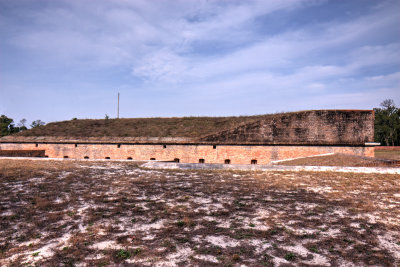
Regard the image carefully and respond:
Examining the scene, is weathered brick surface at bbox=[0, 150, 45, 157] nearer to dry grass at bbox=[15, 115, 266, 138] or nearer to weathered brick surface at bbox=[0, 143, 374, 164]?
weathered brick surface at bbox=[0, 143, 374, 164]

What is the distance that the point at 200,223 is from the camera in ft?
15.8

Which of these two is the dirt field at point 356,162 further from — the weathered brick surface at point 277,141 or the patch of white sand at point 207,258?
the patch of white sand at point 207,258

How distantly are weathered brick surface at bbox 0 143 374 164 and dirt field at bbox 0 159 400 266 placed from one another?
850 cm

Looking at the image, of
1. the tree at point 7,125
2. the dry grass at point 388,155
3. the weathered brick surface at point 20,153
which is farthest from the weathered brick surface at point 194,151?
the tree at point 7,125

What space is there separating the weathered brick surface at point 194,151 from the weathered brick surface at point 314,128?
52 cm

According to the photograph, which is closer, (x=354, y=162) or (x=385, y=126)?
(x=354, y=162)

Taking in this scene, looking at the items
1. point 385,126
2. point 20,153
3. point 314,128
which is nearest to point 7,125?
point 20,153

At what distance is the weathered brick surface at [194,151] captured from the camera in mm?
16578

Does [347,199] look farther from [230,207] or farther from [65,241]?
[65,241]

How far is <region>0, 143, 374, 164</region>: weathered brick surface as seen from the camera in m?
16.6

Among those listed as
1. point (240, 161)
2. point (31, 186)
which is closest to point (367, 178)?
point (240, 161)

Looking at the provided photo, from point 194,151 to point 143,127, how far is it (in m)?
7.01

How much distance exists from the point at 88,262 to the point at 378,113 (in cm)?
7032

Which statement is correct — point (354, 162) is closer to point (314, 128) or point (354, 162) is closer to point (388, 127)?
point (314, 128)
